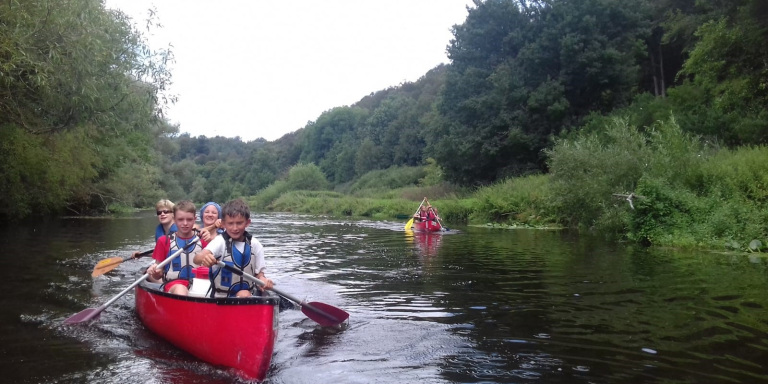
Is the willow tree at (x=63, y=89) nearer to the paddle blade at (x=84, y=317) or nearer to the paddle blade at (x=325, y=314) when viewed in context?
the paddle blade at (x=84, y=317)

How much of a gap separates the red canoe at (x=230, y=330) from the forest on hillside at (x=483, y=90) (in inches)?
240

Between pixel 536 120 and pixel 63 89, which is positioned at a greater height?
pixel 536 120

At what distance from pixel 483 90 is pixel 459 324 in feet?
97.5

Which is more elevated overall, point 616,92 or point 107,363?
point 616,92

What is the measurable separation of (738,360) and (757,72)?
630 inches

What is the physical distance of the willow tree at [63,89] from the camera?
31.8ft

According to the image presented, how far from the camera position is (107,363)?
16.6 ft

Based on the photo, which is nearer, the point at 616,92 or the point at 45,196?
the point at 45,196

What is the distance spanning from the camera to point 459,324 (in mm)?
6305

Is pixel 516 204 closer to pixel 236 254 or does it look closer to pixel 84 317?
pixel 236 254

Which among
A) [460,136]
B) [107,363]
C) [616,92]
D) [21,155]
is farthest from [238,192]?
[107,363]

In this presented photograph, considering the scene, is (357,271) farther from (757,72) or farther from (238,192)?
(238,192)

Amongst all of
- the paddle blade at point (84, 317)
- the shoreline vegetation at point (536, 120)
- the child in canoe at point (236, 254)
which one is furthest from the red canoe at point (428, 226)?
the paddle blade at point (84, 317)

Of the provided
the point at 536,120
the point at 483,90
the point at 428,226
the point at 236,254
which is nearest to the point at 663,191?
the point at 428,226
